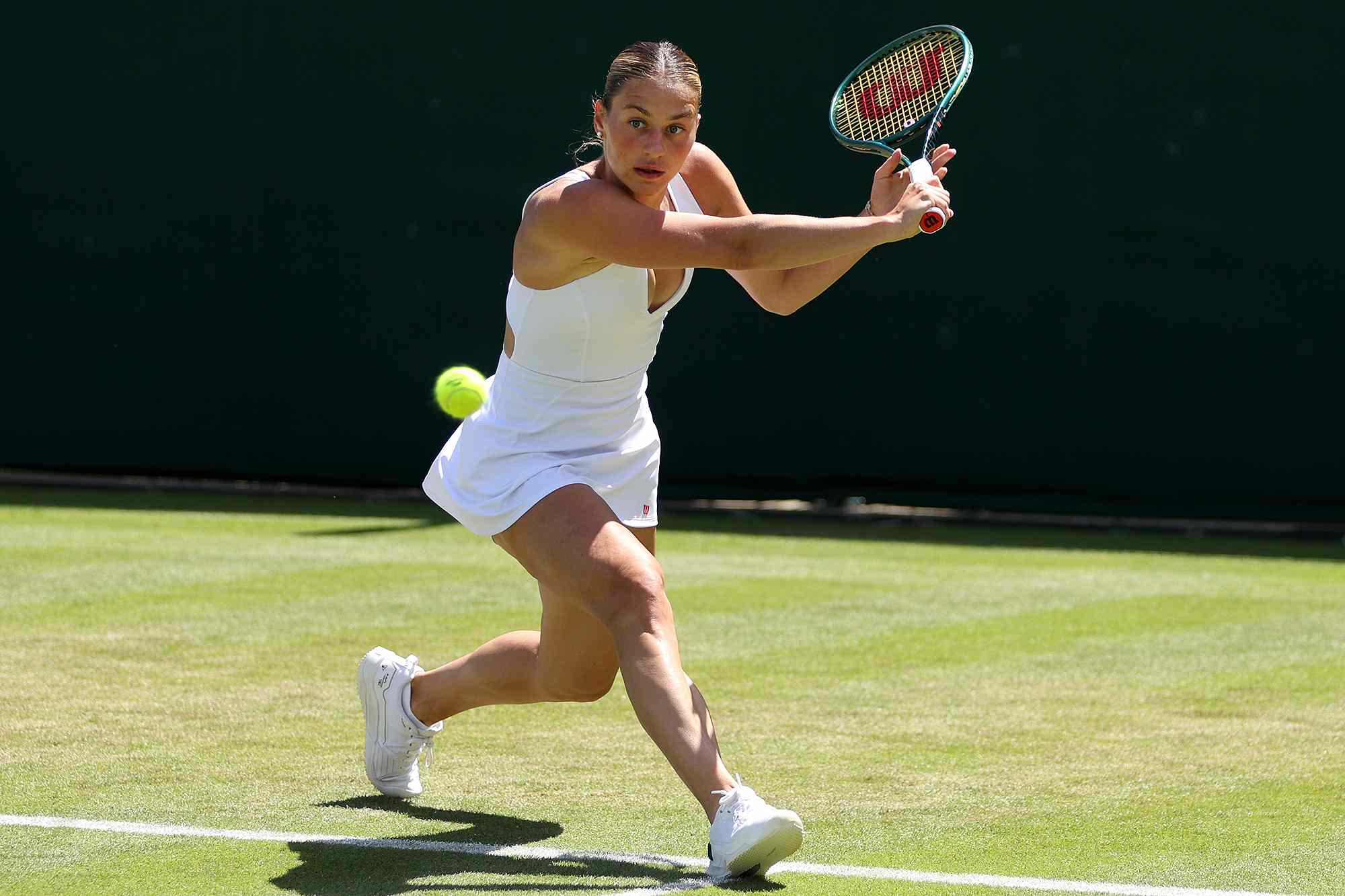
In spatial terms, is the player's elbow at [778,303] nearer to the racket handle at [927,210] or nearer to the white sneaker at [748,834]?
the racket handle at [927,210]

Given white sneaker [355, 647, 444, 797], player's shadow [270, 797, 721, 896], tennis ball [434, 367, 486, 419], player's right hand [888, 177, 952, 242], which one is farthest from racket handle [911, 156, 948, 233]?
tennis ball [434, 367, 486, 419]

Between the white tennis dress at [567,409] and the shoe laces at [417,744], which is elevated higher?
the white tennis dress at [567,409]

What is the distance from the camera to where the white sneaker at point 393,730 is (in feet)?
14.1

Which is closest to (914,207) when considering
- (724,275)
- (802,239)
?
(802,239)

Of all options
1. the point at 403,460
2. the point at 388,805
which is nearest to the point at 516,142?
the point at 403,460

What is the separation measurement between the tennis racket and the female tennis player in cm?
36

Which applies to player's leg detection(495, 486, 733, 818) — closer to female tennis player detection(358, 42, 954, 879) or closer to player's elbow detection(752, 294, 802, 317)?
female tennis player detection(358, 42, 954, 879)

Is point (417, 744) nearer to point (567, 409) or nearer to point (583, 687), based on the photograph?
point (583, 687)

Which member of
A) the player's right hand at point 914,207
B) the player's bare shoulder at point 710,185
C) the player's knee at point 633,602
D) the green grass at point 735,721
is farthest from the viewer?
the player's bare shoulder at point 710,185

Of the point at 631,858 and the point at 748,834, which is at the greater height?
the point at 748,834

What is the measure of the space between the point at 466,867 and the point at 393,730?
69 centimetres

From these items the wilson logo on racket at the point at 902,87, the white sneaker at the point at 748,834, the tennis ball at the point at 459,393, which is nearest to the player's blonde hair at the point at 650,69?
the wilson logo on racket at the point at 902,87

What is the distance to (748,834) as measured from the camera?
11.2 ft

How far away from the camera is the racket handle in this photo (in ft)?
11.6
